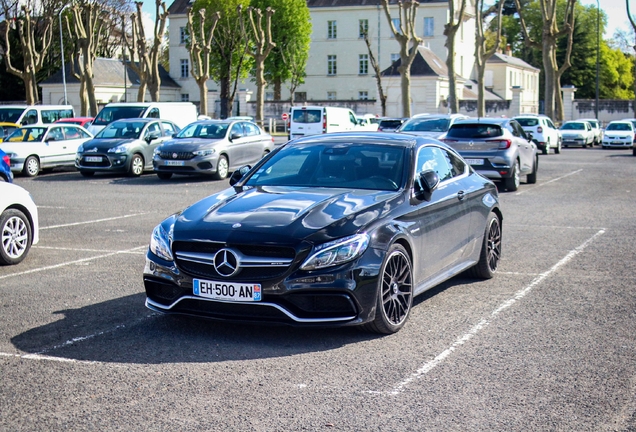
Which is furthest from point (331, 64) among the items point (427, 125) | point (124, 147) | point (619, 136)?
point (124, 147)

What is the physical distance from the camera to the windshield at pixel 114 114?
3094 centimetres

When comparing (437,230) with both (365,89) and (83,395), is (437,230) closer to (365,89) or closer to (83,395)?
(83,395)

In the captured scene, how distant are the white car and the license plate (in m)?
4.43

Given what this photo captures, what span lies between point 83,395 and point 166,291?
1607mm

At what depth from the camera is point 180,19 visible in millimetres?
95125

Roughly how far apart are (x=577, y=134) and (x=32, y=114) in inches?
1136

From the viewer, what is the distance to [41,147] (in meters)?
26.0

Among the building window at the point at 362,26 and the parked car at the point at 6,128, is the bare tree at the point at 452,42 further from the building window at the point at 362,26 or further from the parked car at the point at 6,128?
the building window at the point at 362,26

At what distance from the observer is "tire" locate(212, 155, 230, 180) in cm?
2367

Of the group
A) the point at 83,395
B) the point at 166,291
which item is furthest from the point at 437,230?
the point at 83,395

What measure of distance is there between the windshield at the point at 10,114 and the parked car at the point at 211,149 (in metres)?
12.7

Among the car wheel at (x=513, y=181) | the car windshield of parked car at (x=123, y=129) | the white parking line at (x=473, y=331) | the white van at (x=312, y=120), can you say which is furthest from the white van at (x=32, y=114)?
the white parking line at (x=473, y=331)

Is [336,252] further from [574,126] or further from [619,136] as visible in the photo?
[574,126]

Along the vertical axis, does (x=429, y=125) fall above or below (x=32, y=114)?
below
